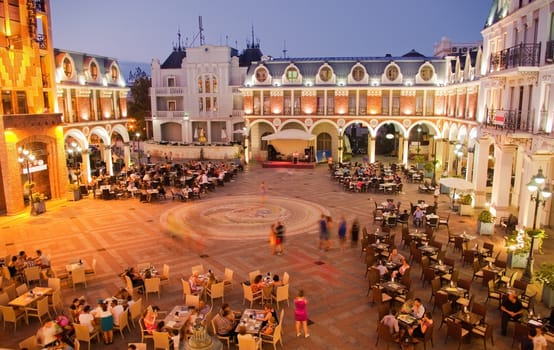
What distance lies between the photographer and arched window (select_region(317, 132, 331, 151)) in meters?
44.6

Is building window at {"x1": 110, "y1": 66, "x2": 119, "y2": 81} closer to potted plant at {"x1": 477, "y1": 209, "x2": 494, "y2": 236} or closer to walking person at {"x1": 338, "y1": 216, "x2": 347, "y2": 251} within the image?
walking person at {"x1": 338, "y1": 216, "x2": 347, "y2": 251}

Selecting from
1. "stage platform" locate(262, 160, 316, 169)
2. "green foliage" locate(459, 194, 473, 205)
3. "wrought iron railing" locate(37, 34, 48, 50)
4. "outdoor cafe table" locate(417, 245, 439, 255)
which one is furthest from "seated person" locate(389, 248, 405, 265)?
"stage platform" locate(262, 160, 316, 169)

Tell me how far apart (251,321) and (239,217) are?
465 inches

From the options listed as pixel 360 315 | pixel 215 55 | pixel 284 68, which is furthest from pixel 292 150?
pixel 360 315

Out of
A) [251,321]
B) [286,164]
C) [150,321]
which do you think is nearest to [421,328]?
[251,321]

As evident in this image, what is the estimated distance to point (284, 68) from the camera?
41750mm

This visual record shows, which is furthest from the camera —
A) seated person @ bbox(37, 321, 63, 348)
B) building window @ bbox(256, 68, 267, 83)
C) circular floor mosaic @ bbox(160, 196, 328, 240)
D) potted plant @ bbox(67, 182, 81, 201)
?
building window @ bbox(256, 68, 267, 83)

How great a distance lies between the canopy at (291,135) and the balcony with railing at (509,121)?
18975 millimetres

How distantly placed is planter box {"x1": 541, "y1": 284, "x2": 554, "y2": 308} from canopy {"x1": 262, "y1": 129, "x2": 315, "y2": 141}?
27.5 meters

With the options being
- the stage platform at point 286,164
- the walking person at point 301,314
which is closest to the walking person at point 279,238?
the walking person at point 301,314

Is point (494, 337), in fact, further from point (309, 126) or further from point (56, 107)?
point (309, 126)

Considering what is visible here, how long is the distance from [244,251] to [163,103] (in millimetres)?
39696

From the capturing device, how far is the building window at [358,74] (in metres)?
40.3

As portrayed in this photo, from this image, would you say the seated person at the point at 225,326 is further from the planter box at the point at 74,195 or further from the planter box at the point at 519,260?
the planter box at the point at 74,195
